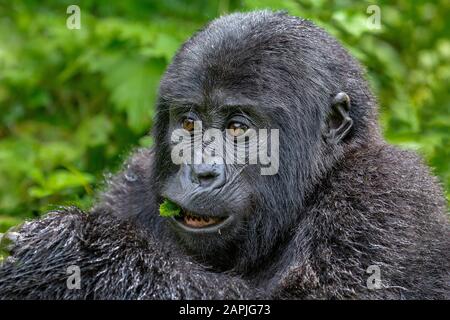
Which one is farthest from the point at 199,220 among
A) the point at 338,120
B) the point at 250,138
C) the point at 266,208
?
the point at 338,120

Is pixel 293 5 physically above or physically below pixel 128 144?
above

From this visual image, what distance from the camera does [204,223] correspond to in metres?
4.94

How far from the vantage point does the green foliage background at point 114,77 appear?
23.7ft

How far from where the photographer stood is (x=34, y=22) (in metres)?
9.01

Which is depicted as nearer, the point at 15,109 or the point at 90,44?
the point at 90,44

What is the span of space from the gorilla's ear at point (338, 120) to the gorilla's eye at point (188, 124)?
0.79 metres

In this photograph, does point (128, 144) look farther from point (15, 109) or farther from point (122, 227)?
point (122, 227)

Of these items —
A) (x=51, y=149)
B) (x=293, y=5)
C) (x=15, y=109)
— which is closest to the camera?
(x=293, y=5)

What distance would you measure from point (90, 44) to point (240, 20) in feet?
11.4

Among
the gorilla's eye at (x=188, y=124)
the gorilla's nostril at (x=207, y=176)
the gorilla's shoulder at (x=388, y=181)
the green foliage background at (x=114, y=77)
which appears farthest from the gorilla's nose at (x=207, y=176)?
the green foliage background at (x=114, y=77)

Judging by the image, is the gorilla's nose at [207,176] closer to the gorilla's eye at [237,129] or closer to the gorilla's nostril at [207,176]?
the gorilla's nostril at [207,176]
